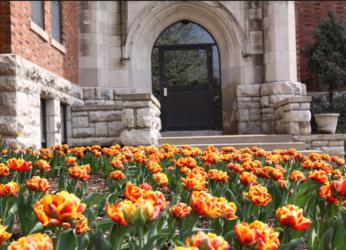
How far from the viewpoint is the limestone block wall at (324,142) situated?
945 cm

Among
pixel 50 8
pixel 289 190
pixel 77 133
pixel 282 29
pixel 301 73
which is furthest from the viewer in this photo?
pixel 301 73

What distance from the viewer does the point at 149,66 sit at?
1192 cm

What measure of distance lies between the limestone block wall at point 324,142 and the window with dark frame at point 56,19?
6.04m

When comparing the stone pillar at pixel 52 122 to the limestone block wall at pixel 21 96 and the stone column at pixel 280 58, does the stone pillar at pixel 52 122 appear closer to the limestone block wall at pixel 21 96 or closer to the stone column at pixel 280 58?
the limestone block wall at pixel 21 96

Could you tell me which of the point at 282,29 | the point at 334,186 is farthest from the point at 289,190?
the point at 282,29

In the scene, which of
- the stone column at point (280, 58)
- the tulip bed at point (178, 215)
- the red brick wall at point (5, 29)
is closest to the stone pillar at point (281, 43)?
the stone column at point (280, 58)

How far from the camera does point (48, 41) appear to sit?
8664 mm

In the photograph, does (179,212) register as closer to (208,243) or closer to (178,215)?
(178,215)

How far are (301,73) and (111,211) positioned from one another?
1269 cm

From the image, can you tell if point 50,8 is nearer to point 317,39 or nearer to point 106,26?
point 106,26

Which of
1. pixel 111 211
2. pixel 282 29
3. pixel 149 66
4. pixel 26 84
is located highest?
pixel 282 29

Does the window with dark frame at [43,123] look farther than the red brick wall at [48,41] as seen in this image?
Yes

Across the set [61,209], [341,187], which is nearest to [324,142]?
[341,187]

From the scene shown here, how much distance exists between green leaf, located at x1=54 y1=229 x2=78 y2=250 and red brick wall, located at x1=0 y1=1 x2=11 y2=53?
5706 millimetres
